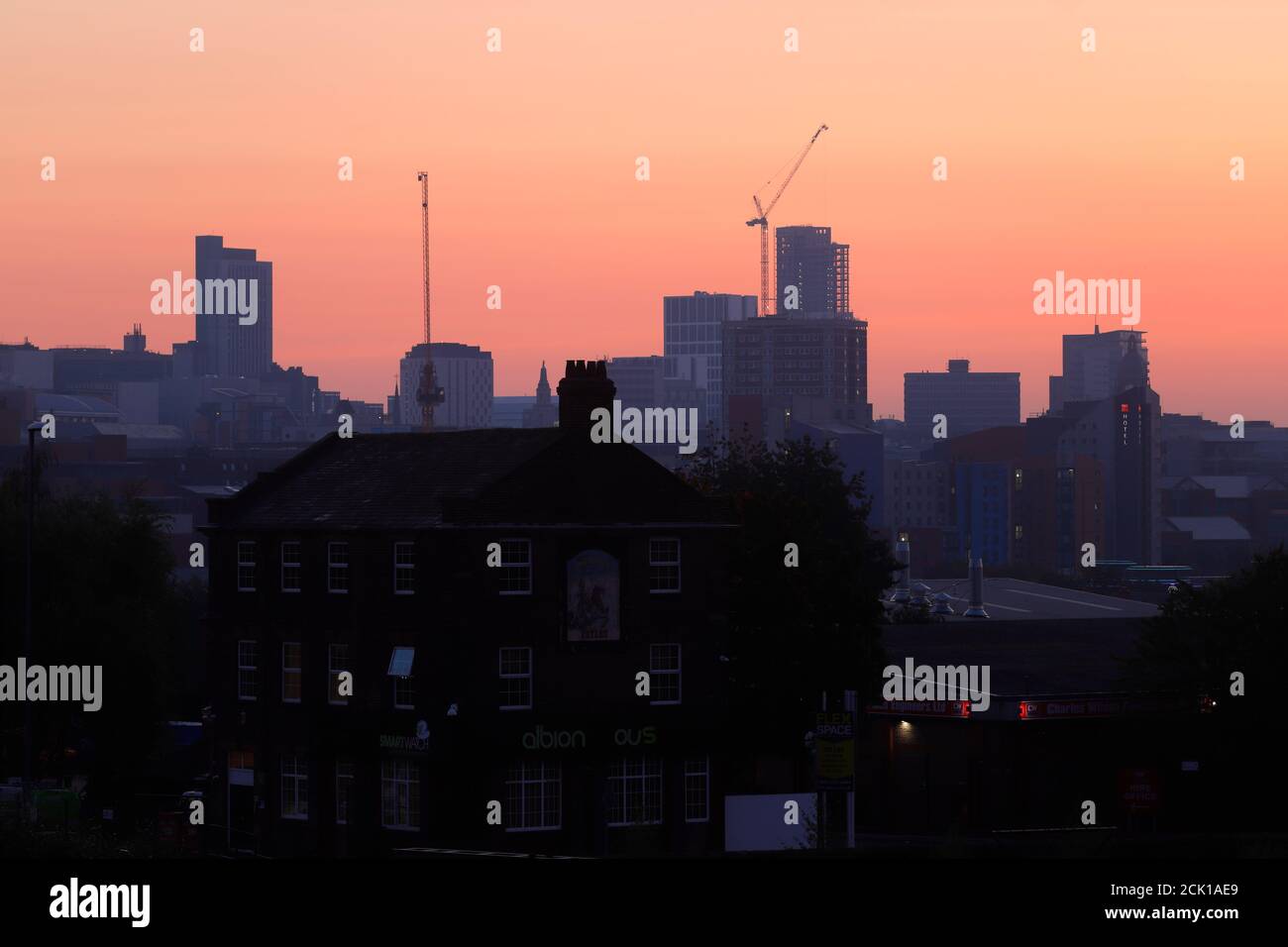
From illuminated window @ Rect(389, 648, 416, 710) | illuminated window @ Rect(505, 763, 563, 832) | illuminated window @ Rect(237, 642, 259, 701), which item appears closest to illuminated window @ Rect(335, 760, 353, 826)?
illuminated window @ Rect(389, 648, 416, 710)

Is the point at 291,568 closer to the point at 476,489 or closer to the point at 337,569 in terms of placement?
the point at 337,569

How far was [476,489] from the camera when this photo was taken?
223 ft

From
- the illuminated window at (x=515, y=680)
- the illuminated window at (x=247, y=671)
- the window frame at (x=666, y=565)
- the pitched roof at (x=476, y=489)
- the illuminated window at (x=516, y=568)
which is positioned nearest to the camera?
the illuminated window at (x=515, y=680)

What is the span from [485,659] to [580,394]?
32.3ft

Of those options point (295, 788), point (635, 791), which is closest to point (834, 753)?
point (635, 791)

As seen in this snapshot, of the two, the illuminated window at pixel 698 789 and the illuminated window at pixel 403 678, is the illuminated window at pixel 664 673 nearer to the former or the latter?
the illuminated window at pixel 698 789

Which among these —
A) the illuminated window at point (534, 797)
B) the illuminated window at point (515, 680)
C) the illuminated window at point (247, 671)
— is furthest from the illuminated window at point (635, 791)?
the illuminated window at point (247, 671)

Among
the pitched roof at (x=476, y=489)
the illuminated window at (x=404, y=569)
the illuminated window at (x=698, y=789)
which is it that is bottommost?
the illuminated window at (x=698, y=789)

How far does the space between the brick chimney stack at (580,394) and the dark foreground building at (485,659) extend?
118 mm

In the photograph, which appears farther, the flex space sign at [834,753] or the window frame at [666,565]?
the window frame at [666,565]

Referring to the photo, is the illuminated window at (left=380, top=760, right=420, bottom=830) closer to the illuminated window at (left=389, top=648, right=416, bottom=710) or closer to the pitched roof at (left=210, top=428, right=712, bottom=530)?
the illuminated window at (left=389, top=648, right=416, bottom=710)

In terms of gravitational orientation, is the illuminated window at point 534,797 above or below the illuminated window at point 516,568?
below

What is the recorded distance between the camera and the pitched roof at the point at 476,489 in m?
67.6
